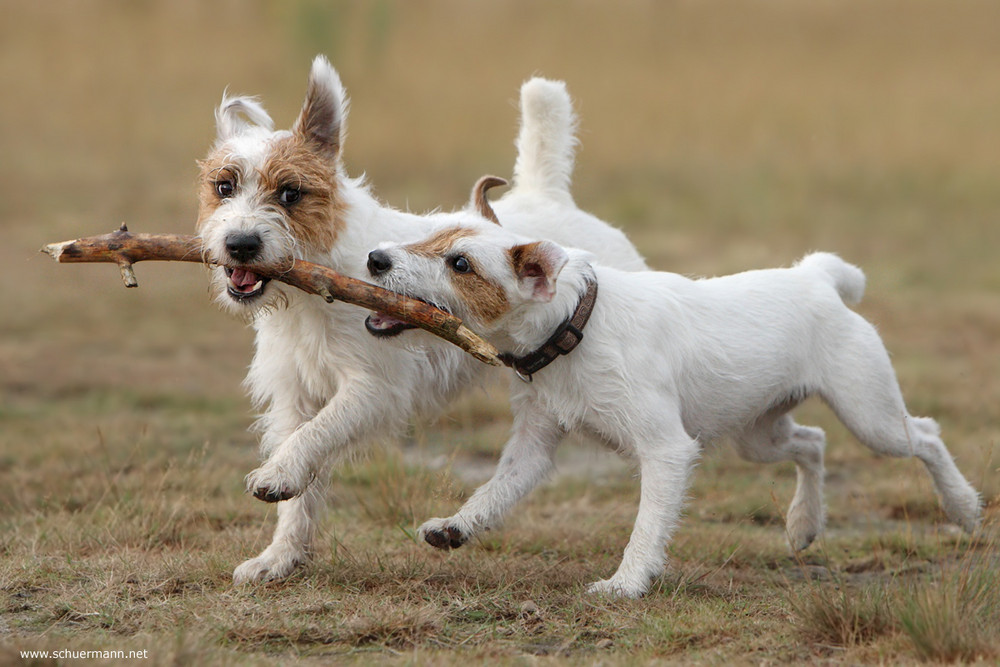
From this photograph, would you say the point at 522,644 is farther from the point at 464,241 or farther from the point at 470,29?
the point at 470,29

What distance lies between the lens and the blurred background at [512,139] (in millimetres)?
11992

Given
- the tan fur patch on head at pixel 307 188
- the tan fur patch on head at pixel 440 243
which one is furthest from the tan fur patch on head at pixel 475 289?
the tan fur patch on head at pixel 307 188

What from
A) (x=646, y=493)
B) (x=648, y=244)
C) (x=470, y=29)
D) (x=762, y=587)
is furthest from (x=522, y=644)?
(x=470, y=29)

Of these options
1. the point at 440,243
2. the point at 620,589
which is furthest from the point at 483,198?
the point at 620,589

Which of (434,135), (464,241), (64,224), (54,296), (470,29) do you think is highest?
(470,29)

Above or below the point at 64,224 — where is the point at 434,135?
above

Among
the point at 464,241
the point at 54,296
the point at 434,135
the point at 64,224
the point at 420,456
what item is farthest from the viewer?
the point at 434,135

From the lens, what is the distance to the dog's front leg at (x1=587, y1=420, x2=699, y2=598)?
203 inches

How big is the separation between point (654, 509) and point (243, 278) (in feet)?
6.76

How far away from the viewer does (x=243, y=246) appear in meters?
4.94

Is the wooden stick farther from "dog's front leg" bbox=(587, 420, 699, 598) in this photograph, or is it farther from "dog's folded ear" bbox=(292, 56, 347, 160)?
"dog's front leg" bbox=(587, 420, 699, 598)

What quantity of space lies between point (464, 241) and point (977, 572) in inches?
97.7

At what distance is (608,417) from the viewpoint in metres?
5.25

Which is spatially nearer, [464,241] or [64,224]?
[464,241]
